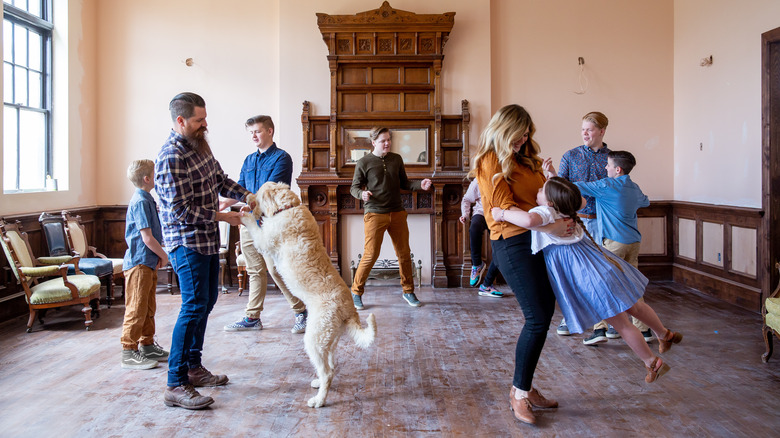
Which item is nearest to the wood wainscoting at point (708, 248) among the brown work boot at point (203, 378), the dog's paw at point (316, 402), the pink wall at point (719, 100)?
the pink wall at point (719, 100)

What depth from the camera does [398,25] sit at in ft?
22.0

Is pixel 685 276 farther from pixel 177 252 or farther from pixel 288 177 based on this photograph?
pixel 177 252

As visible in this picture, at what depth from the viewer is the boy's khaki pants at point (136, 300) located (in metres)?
3.76

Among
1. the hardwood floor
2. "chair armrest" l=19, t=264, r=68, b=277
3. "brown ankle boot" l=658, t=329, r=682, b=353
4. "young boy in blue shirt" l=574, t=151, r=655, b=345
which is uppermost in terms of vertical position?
"young boy in blue shirt" l=574, t=151, r=655, b=345

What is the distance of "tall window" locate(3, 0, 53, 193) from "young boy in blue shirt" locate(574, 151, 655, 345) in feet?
18.6

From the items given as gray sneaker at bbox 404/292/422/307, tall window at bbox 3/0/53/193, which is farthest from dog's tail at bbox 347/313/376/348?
tall window at bbox 3/0/53/193

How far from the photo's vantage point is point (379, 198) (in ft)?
17.9

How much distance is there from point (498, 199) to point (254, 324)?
2.88m

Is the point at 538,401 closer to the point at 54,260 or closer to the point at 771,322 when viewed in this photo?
the point at 771,322

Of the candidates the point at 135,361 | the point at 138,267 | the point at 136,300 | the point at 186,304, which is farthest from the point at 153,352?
the point at 186,304

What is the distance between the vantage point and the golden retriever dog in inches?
121

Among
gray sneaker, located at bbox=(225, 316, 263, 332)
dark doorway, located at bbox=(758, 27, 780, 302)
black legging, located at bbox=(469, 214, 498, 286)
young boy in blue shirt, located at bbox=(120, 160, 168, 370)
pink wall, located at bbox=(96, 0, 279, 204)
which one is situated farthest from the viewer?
pink wall, located at bbox=(96, 0, 279, 204)

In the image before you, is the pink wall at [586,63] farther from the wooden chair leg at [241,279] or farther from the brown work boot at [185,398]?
the brown work boot at [185,398]

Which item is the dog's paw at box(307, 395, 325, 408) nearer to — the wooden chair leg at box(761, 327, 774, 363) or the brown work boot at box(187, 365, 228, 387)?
the brown work boot at box(187, 365, 228, 387)
